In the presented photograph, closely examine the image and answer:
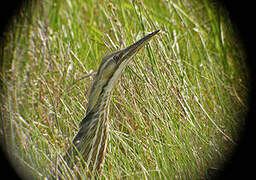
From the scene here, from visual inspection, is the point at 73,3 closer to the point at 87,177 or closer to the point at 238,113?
the point at 238,113

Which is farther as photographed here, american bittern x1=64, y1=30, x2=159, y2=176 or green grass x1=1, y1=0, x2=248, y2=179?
green grass x1=1, y1=0, x2=248, y2=179

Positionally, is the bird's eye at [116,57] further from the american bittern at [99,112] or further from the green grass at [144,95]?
the green grass at [144,95]

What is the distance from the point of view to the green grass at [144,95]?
1.67m

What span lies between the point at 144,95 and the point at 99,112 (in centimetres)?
43

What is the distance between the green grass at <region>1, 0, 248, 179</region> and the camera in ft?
5.47

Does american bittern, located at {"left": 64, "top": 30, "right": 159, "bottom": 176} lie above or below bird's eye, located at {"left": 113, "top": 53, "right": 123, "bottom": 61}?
below

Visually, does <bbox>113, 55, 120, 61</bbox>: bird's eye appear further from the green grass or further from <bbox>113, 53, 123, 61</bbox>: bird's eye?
the green grass

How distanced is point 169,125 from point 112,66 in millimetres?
469

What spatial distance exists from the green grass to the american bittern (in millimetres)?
83

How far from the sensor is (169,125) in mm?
1701

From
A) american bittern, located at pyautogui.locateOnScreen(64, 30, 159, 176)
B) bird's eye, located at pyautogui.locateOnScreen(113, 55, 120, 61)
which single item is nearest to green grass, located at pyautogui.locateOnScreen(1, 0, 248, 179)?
american bittern, located at pyautogui.locateOnScreen(64, 30, 159, 176)

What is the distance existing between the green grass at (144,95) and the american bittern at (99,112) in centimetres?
8

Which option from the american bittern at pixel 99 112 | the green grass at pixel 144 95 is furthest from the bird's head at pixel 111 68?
the green grass at pixel 144 95

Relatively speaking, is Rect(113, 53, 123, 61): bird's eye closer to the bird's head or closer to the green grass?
the bird's head
